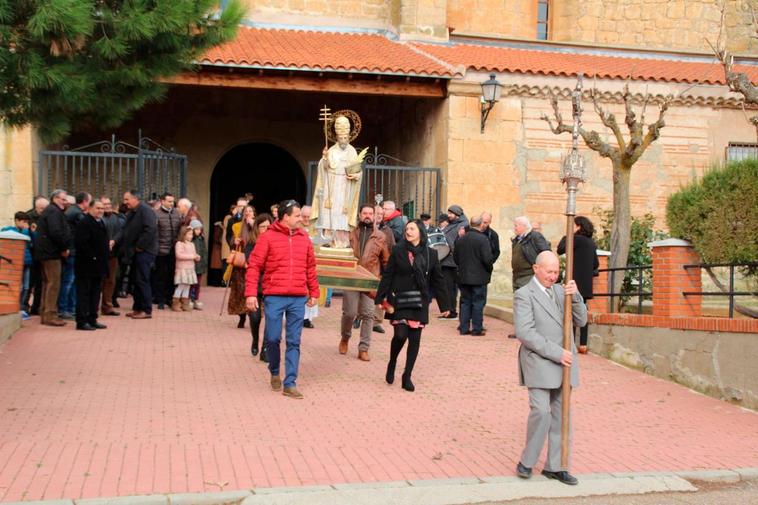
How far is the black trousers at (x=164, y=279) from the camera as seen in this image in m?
15.0

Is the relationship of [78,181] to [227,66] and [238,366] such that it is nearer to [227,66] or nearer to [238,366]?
[227,66]

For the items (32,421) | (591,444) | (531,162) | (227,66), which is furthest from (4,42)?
(531,162)

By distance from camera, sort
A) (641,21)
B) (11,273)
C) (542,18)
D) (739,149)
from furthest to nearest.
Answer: (542,18), (641,21), (739,149), (11,273)

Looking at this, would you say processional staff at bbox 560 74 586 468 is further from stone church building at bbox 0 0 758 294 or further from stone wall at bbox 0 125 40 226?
stone wall at bbox 0 125 40 226

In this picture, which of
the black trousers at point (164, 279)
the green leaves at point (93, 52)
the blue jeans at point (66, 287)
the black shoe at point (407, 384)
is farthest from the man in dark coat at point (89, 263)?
the black shoe at point (407, 384)

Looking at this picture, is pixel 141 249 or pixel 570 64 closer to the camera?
pixel 141 249

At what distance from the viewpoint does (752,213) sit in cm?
1038

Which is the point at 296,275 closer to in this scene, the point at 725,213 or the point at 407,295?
the point at 407,295

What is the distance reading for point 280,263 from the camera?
9328 millimetres

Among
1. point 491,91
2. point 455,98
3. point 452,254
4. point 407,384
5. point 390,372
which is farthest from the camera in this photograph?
A: point 455,98

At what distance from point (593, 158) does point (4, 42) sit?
1447 cm

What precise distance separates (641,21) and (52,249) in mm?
16472

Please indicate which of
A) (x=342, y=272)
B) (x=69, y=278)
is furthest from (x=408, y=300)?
(x=69, y=278)

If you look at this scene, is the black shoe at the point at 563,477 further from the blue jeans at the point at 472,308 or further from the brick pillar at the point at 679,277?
the blue jeans at the point at 472,308
